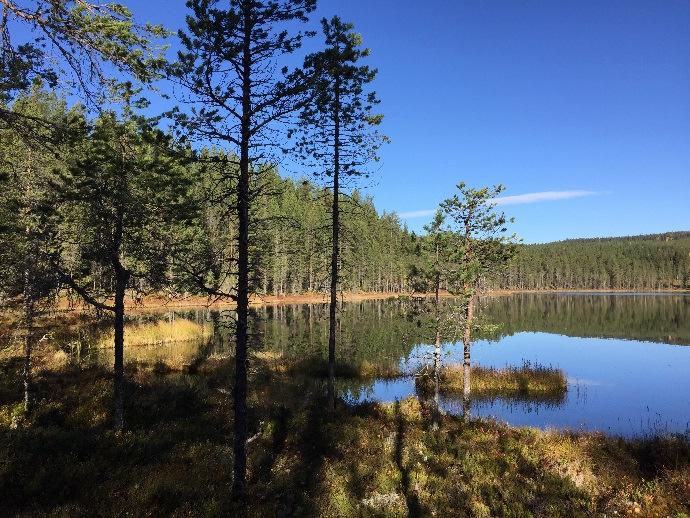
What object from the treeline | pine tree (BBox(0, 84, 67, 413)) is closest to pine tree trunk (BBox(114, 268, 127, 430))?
the treeline

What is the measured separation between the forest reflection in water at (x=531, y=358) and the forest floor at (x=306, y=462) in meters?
3.64

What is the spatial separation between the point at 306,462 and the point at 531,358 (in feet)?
110

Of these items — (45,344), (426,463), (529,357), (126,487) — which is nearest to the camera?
(126,487)

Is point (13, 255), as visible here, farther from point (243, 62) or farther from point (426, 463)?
point (426, 463)

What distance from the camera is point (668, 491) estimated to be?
12320 millimetres

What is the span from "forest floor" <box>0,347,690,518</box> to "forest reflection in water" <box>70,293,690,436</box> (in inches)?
143

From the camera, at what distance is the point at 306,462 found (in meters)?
14.2

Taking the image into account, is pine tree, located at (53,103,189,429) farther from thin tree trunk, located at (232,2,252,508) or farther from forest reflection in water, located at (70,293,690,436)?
thin tree trunk, located at (232,2,252,508)

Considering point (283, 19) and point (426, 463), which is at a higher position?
point (283, 19)

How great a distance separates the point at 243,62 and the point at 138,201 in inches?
282

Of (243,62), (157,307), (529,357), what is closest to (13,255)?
(243,62)

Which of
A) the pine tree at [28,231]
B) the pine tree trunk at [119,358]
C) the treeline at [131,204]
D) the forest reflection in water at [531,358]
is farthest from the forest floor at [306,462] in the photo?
the treeline at [131,204]

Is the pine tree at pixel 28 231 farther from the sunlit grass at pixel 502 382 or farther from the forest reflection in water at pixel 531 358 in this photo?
the sunlit grass at pixel 502 382

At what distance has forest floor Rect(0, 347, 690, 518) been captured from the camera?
34.1ft
